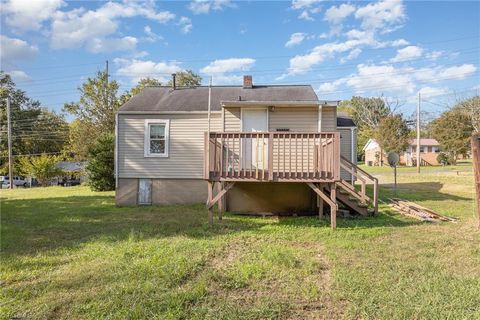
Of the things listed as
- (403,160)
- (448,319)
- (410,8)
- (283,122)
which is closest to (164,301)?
(448,319)

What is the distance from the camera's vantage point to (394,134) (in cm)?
3709

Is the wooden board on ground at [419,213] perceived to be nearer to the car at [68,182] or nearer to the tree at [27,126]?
the car at [68,182]

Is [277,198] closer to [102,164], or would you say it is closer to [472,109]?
[102,164]

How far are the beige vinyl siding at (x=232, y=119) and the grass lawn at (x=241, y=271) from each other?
405cm

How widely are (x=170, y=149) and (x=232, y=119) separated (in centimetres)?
261

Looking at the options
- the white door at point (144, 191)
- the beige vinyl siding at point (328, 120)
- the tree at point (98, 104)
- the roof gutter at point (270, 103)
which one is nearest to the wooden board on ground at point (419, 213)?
the beige vinyl siding at point (328, 120)

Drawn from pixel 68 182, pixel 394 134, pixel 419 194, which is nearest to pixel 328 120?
pixel 419 194

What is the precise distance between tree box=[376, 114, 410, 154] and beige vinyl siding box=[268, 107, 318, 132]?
3113cm

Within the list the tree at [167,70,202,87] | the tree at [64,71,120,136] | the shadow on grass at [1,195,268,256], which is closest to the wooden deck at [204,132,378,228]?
the shadow on grass at [1,195,268,256]

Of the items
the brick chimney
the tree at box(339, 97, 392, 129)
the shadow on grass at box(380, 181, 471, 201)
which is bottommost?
the shadow on grass at box(380, 181, 471, 201)

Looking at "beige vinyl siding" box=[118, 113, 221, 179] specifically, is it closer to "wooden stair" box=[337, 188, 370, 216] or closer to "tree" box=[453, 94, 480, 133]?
"wooden stair" box=[337, 188, 370, 216]

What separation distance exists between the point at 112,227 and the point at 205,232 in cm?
244

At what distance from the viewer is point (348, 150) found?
45.1 ft

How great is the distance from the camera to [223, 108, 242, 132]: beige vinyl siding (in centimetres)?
1051
